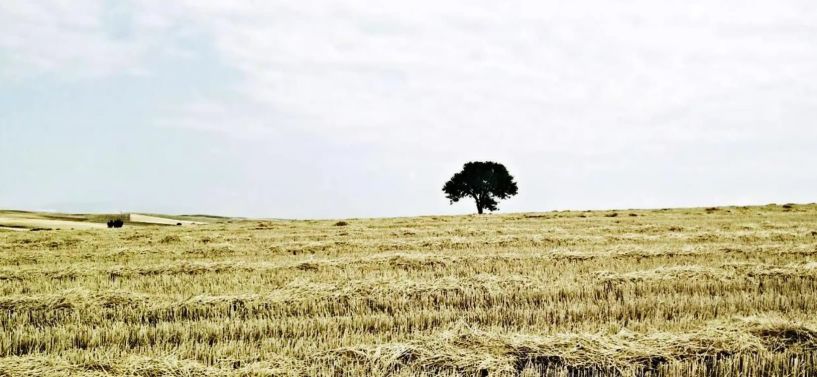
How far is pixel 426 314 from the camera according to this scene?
20.2 ft

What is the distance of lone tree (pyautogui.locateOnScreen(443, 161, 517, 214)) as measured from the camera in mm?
52031

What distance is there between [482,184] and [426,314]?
46.2 metres

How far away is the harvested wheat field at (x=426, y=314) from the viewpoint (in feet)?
14.7

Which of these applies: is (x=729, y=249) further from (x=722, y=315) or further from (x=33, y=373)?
(x=33, y=373)

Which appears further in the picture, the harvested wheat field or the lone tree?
the lone tree

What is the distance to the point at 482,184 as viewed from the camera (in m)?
51.8

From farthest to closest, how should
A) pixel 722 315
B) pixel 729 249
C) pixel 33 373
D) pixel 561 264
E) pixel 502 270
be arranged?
pixel 729 249 → pixel 561 264 → pixel 502 270 → pixel 722 315 → pixel 33 373

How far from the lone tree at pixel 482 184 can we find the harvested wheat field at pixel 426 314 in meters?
39.8

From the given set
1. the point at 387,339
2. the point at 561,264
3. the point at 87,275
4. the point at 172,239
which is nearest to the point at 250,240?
the point at 172,239

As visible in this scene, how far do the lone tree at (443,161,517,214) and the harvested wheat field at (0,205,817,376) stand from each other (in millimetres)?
Result: 39810

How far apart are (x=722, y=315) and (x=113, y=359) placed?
19.1ft

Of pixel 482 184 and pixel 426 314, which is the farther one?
pixel 482 184

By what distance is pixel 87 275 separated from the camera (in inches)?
369

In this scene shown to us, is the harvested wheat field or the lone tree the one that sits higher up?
the lone tree
